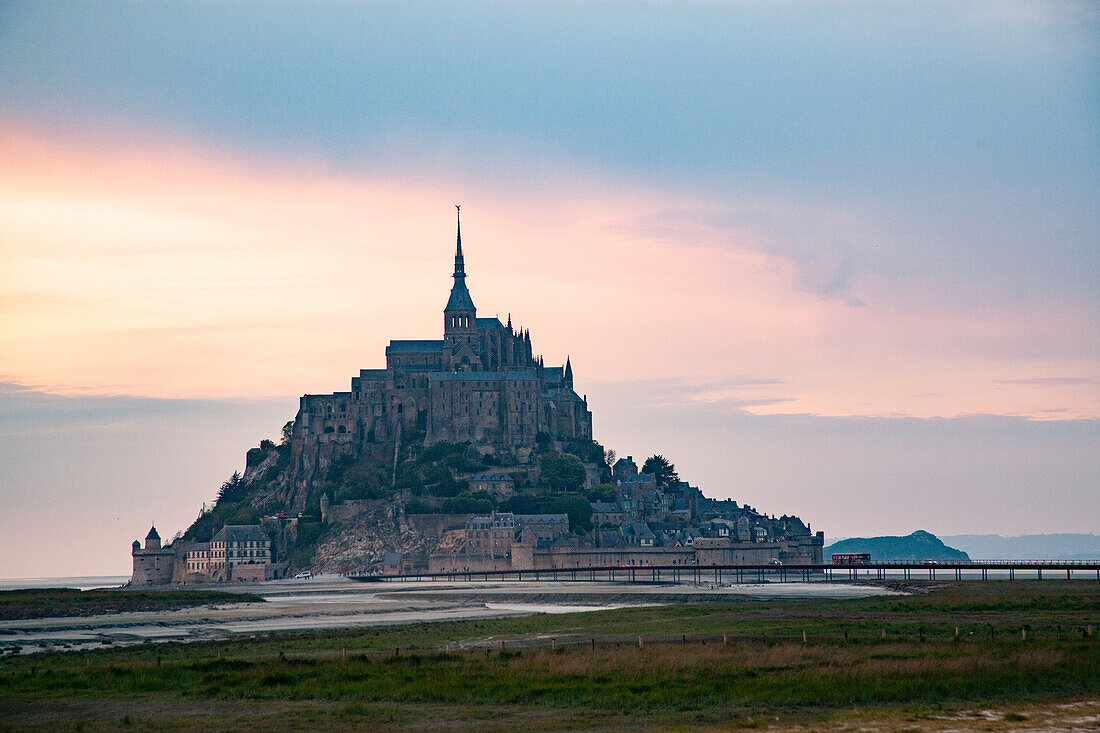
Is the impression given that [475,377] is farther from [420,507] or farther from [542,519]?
[542,519]

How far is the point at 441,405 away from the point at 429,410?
5.71ft

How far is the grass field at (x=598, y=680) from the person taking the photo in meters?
32.3

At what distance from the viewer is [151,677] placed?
132 feet

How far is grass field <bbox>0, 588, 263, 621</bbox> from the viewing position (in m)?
80.6

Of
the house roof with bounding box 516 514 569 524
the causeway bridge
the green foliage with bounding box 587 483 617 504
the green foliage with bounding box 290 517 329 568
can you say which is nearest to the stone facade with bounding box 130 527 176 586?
the green foliage with bounding box 290 517 329 568

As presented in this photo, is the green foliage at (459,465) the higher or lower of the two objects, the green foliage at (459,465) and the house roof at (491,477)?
the higher

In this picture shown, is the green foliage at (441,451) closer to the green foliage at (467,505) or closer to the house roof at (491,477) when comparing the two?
the house roof at (491,477)

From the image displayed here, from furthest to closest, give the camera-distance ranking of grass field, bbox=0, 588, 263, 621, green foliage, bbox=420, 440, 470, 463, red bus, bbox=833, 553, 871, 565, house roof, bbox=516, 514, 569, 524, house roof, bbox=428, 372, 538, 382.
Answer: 1. house roof, bbox=428, 372, 538, 382
2. green foliage, bbox=420, 440, 470, 463
3. red bus, bbox=833, 553, 871, 565
4. house roof, bbox=516, 514, 569, 524
5. grass field, bbox=0, 588, 263, 621

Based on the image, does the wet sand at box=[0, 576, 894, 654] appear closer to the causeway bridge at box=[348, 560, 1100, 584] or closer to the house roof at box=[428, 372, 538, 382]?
the causeway bridge at box=[348, 560, 1100, 584]

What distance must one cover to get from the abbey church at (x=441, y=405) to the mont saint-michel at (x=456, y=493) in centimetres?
16

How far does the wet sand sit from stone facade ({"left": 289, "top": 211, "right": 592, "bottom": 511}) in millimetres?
38439

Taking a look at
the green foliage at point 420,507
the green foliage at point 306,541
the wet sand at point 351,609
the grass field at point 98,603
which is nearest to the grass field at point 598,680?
the wet sand at point 351,609

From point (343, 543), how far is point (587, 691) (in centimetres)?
11127

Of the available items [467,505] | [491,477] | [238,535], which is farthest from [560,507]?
[238,535]
